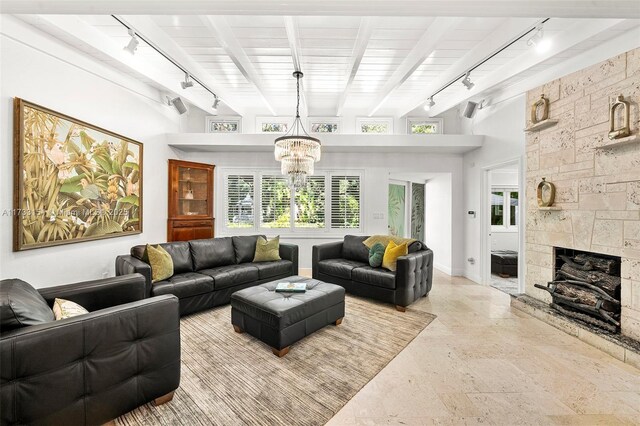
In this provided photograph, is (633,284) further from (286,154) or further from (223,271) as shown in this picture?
(223,271)

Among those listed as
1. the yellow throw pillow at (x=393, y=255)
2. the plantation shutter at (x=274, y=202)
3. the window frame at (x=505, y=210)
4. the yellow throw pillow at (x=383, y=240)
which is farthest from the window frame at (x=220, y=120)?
the window frame at (x=505, y=210)

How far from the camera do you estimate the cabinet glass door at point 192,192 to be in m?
4.80

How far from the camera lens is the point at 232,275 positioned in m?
3.58

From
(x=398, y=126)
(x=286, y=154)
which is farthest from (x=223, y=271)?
(x=398, y=126)

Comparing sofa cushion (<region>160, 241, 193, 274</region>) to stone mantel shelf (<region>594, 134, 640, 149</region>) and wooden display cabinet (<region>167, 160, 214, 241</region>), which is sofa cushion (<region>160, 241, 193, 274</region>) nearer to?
wooden display cabinet (<region>167, 160, 214, 241</region>)

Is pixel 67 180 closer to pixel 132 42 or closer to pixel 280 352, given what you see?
pixel 132 42

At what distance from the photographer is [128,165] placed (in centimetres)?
381

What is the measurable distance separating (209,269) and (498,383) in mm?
3615

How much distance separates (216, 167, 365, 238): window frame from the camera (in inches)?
212

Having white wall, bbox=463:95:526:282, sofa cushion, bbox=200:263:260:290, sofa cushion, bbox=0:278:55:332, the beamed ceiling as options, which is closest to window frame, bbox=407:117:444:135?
→ white wall, bbox=463:95:526:282

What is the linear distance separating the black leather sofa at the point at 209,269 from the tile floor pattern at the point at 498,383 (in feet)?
7.53

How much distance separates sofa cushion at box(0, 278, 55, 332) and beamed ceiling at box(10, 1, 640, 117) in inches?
76.5

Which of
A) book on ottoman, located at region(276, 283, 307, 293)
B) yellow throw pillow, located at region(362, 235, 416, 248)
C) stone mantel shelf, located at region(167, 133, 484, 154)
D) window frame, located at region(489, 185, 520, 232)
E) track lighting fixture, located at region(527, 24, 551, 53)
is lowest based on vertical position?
book on ottoman, located at region(276, 283, 307, 293)

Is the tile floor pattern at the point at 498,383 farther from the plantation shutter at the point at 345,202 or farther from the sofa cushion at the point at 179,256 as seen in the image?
the sofa cushion at the point at 179,256
